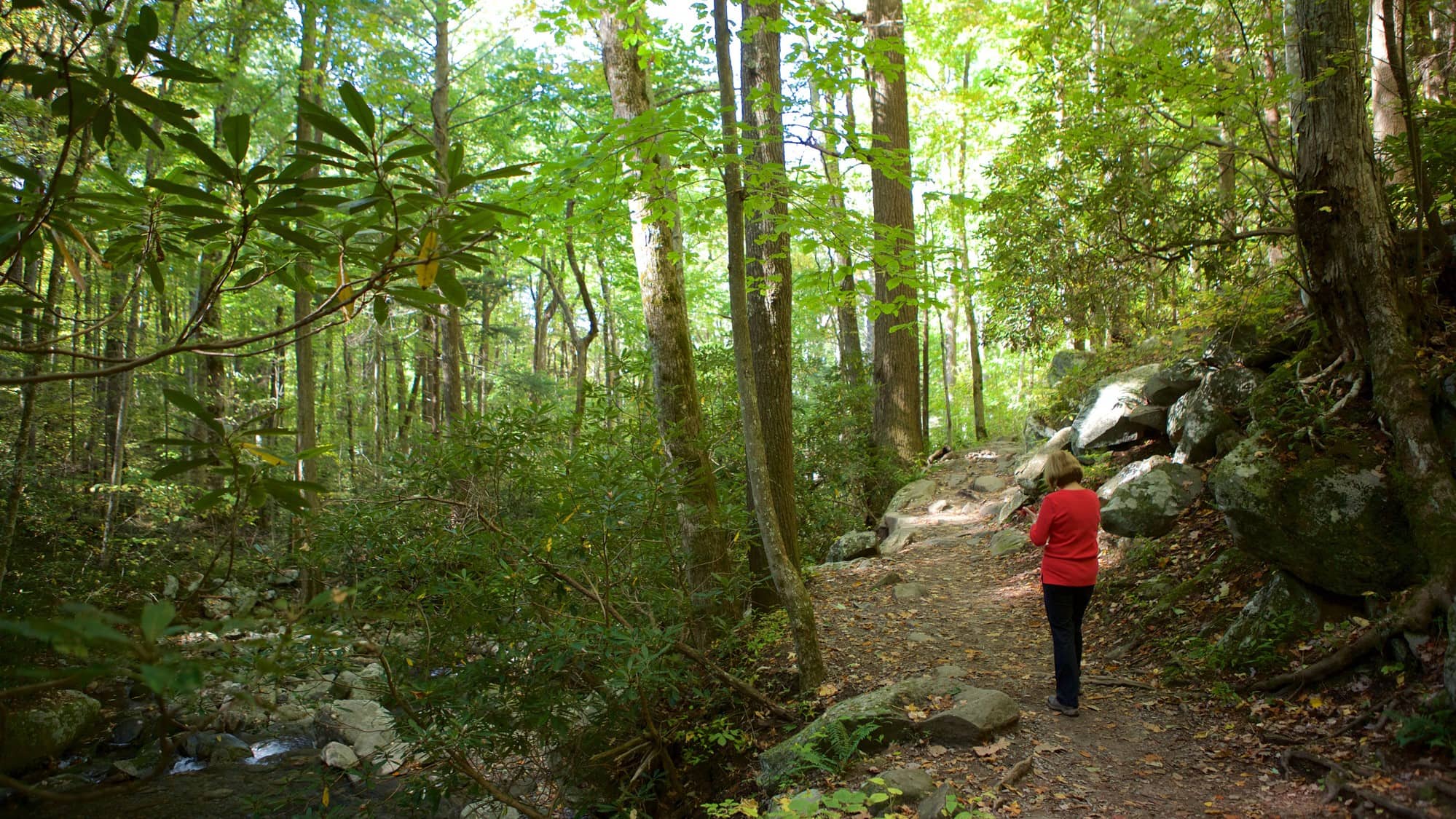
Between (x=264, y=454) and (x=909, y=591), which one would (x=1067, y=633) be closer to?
(x=909, y=591)

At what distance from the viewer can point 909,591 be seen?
720 centimetres

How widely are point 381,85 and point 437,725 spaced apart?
1191cm

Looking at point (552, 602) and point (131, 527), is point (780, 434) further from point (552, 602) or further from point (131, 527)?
point (131, 527)

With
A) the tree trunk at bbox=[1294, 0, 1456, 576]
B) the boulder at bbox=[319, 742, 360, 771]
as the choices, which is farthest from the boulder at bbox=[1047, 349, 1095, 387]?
the boulder at bbox=[319, 742, 360, 771]

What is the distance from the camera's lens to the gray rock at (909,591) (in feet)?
23.2

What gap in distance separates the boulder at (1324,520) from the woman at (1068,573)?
1.09m

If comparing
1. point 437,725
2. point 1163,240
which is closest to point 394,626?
point 437,725

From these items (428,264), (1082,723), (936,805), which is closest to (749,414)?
(936,805)

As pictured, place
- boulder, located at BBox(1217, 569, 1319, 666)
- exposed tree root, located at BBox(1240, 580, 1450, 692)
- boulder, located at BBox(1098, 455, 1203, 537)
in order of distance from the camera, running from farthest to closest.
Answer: boulder, located at BBox(1098, 455, 1203, 537)
boulder, located at BBox(1217, 569, 1319, 666)
exposed tree root, located at BBox(1240, 580, 1450, 692)

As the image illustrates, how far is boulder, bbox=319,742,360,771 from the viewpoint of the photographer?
22.3 ft

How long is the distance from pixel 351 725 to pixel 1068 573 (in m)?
7.29

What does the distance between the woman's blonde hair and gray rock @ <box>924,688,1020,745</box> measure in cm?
143

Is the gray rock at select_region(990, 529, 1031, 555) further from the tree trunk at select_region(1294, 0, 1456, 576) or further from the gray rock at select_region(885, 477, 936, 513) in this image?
the tree trunk at select_region(1294, 0, 1456, 576)

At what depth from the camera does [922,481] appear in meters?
11.7
